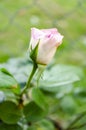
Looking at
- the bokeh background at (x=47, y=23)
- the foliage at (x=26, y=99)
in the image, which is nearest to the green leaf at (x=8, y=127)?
the foliage at (x=26, y=99)

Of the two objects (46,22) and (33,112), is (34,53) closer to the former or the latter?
(33,112)

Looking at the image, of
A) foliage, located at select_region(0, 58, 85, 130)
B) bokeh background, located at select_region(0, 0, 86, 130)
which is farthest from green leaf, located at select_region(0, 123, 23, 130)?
bokeh background, located at select_region(0, 0, 86, 130)

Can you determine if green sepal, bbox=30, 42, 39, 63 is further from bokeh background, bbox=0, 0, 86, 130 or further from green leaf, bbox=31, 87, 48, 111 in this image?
bokeh background, bbox=0, 0, 86, 130

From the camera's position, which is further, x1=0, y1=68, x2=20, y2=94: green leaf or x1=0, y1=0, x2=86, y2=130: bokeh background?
x1=0, y1=0, x2=86, y2=130: bokeh background

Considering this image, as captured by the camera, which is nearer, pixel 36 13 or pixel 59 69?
pixel 59 69

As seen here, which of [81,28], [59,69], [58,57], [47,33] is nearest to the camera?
[47,33]

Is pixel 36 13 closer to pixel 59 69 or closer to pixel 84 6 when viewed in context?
pixel 84 6

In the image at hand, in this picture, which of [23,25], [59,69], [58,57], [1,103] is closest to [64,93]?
[59,69]
